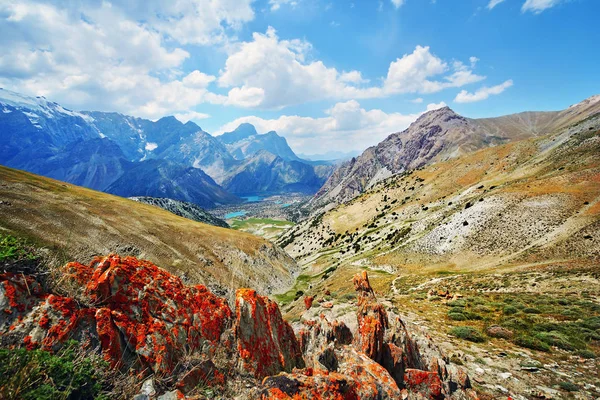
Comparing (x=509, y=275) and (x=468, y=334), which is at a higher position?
(x=468, y=334)

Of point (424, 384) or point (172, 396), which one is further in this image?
point (424, 384)

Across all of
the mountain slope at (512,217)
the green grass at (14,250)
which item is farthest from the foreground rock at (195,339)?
the mountain slope at (512,217)

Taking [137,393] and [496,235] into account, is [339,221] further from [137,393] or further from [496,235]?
[137,393]

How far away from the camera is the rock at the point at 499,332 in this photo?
66.2ft

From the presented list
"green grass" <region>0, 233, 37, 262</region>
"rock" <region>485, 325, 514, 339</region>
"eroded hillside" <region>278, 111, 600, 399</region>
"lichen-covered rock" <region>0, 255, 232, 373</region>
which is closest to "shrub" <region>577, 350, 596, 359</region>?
A: "eroded hillside" <region>278, 111, 600, 399</region>

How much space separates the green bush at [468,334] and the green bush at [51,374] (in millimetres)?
23072

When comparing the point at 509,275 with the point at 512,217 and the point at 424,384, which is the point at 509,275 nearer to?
the point at 512,217

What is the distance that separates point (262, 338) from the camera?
37.7 ft

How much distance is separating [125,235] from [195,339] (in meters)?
58.2

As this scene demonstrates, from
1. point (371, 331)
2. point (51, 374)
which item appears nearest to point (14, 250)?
point (51, 374)

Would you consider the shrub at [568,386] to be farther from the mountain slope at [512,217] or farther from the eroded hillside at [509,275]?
the mountain slope at [512,217]

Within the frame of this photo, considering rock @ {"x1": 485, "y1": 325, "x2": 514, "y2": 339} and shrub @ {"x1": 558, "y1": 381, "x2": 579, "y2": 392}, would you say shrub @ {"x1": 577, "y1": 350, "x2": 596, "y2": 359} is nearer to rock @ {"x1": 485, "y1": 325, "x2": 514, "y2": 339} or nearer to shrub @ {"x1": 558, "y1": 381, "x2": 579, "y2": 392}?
rock @ {"x1": 485, "y1": 325, "x2": 514, "y2": 339}

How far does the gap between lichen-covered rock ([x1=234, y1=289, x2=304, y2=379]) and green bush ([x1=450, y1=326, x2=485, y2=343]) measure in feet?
47.2

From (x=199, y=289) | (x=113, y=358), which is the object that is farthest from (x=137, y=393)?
(x=199, y=289)
